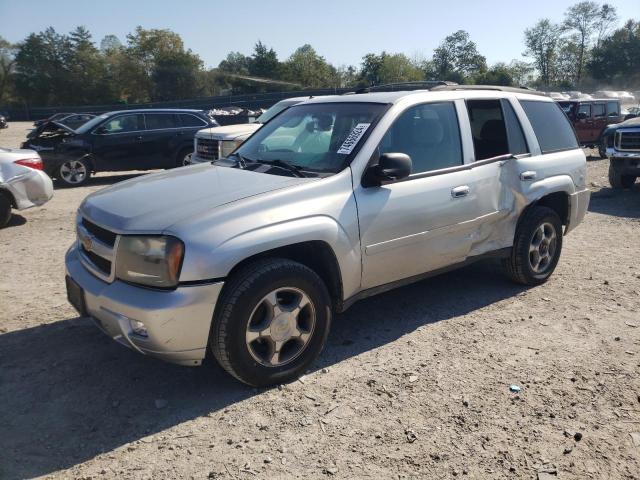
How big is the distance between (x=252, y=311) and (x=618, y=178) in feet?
34.2

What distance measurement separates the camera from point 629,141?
34.7 feet

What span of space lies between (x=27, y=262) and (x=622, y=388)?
238 inches

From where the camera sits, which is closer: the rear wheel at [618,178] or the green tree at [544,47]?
the rear wheel at [618,178]

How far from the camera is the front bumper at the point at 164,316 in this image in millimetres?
2873

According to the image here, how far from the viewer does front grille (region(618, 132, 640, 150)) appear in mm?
10445

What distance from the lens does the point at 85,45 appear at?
3369 inches

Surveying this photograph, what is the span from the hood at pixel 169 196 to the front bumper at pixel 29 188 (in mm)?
4869

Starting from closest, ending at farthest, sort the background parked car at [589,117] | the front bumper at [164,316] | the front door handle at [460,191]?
the front bumper at [164,316], the front door handle at [460,191], the background parked car at [589,117]

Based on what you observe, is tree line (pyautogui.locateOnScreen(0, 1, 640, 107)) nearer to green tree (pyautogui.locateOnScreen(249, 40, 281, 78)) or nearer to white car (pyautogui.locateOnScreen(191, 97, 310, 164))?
green tree (pyautogui.locateOnScreen(249, 40, 281, 78))

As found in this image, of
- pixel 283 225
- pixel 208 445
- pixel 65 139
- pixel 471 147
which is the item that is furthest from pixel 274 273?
pixel 65 139

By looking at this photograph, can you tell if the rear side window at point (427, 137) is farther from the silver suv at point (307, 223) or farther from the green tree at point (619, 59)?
the green tree at point (619, 59)

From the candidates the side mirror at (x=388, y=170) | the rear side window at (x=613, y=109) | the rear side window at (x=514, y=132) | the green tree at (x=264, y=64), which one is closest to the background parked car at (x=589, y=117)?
the rear side window at (x=613, y=109)

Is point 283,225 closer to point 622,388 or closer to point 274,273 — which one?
point 274,273

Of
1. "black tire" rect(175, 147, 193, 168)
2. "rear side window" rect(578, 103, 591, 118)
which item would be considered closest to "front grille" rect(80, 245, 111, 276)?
"black tire" rect(175, 147, 193, 168)
